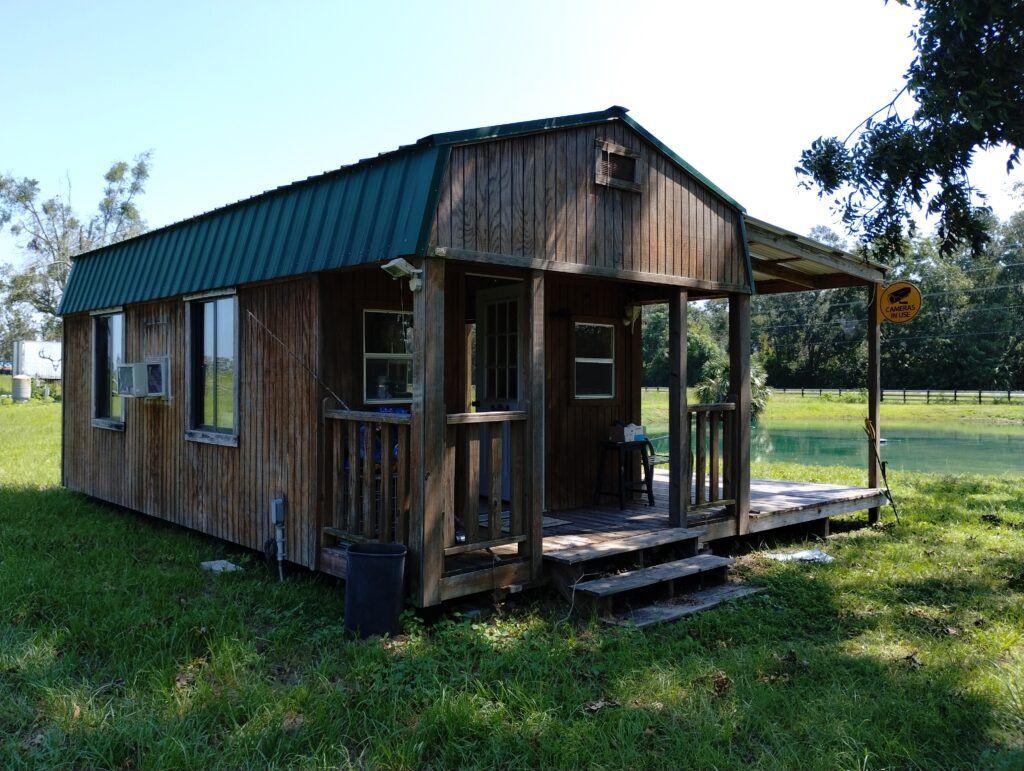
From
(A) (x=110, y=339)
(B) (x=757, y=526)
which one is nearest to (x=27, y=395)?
(A) (x=110, y=339)

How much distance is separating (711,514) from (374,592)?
3356mm

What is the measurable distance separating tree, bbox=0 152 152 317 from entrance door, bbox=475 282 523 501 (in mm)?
40984

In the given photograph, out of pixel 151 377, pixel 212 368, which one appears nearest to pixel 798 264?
pixel 212 368

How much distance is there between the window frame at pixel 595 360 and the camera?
723 centimetres

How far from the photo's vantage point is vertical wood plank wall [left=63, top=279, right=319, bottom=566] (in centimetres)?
557

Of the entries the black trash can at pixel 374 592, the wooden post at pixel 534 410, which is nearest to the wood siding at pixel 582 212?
the wooden post at pixel 534 410

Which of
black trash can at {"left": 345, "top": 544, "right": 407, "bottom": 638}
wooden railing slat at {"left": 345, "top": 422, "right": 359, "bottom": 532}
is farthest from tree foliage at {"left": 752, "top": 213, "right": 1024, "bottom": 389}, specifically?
black trash can at {"left": 345, "top": 544, "right": 407, "bottom": 638}

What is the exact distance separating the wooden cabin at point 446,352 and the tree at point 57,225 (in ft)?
130

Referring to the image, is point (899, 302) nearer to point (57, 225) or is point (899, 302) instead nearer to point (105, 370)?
point (105, 370)

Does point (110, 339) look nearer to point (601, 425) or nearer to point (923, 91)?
point (601, 425)

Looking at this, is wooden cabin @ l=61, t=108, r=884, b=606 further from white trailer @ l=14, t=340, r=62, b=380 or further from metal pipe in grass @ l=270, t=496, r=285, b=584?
white trailer @ l=14, t=340, r=62, b=380

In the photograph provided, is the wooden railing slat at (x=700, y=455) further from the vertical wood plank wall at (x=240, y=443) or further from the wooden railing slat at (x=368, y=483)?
the vertical wood plank wall at (x=240, y=443)

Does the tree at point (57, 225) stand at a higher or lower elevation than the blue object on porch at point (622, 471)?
higher

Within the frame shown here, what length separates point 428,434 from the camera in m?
4.54
